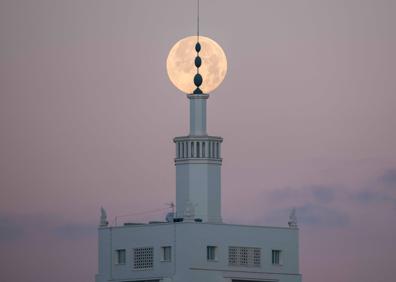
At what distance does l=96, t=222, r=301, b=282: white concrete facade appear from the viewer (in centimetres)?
19500

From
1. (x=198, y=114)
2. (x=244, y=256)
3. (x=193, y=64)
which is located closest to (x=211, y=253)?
(x=244, y=256)

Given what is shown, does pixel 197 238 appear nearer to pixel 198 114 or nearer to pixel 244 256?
pixel 244 256

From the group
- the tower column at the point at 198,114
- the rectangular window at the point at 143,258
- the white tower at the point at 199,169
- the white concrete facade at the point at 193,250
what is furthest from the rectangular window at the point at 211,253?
the tower column at the point at 198,114

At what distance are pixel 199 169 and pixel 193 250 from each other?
6.80 meters

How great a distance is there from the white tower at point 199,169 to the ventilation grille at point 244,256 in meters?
2.80

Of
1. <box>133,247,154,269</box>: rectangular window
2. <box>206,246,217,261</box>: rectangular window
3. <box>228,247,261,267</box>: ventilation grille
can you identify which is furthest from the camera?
<box>228,247,261,267</box>: ventilation grille

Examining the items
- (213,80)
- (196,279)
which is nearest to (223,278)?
(196,279)

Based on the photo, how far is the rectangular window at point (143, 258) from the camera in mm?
197250

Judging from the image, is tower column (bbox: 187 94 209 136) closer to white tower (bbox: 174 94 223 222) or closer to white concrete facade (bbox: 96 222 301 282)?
white tower (bbox: 174 94 223 222)

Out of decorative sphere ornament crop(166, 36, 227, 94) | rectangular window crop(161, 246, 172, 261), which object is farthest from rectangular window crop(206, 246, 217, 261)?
decorative sphere ornament crop(166, 36, 227, 94)

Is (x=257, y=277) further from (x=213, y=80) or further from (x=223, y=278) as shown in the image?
(x=213, y=80)

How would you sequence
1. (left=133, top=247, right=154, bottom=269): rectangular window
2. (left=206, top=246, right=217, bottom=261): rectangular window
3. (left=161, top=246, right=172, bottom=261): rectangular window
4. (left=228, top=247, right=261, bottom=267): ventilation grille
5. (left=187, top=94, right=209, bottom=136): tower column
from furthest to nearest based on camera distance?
(left=187, top=94, right=209, bottom=136): tower column, (left=228, top=247, right=261, bottom=267): ventilation grille, (left=133, top=247, right=154, bottom=269): rectangular window, (left=206, top=246, right=217, bottom=261): rectangular window, (left=161, top=246, right=172, bottom=261): rectangular window

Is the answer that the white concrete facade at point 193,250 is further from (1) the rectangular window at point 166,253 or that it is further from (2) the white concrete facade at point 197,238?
(1) the rectangular window at point 166,253

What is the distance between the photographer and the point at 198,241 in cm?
19525
